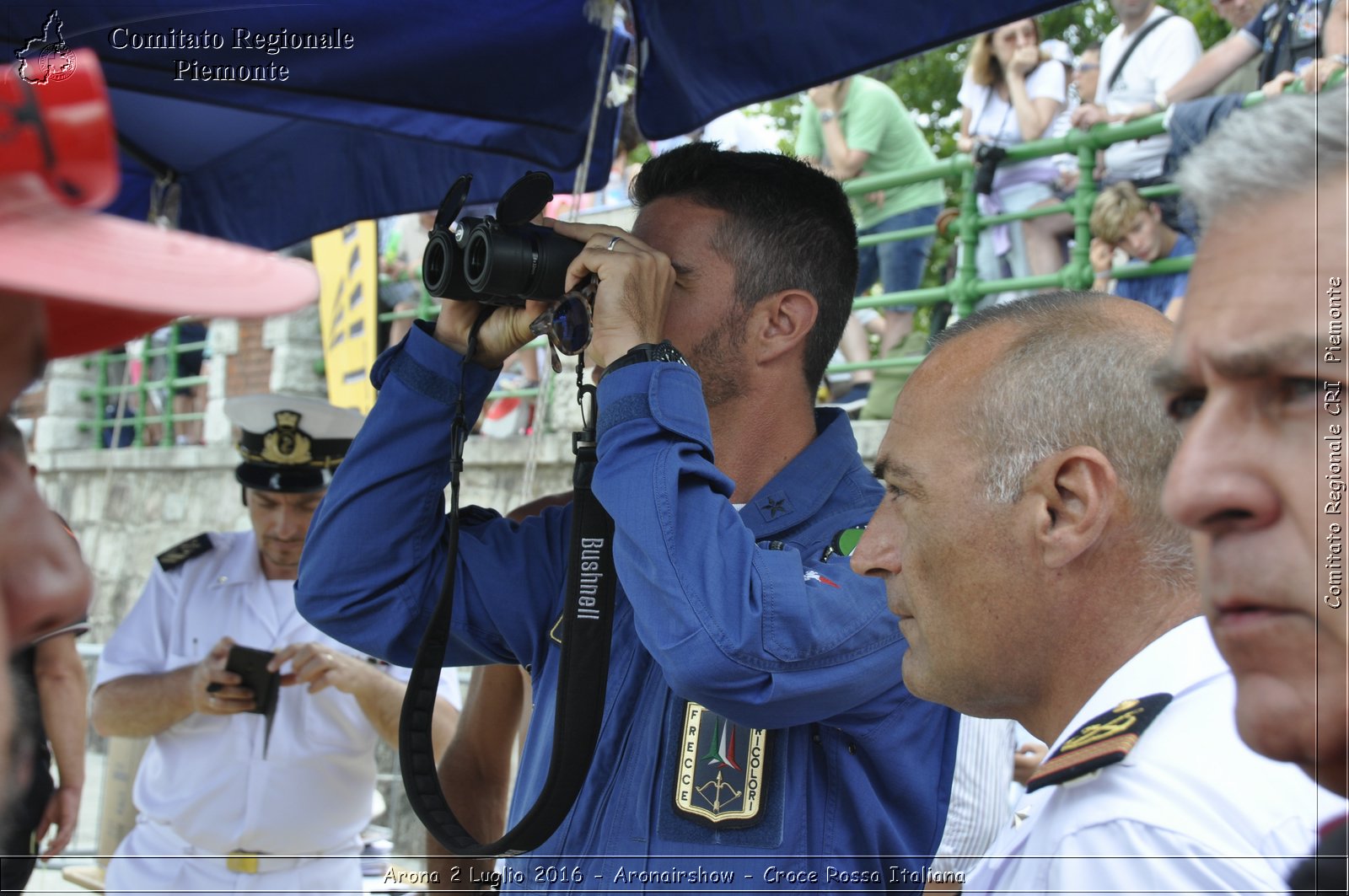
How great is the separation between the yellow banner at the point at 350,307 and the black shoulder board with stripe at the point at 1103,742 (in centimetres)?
425

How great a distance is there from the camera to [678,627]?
1567mm

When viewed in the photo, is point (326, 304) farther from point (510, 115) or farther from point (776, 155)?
point (776, 155)

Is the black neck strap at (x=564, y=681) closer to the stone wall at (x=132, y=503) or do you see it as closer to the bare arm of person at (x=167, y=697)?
the bare arm of person at (x=167, y=697)

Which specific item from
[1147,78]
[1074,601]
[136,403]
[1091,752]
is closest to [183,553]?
[1074,601]

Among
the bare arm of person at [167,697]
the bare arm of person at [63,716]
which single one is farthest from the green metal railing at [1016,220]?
the bare arm of person at [63,716]

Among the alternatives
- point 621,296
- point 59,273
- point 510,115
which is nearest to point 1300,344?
point 59,273

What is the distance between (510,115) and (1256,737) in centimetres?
193

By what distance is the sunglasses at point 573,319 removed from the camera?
1.80 metres

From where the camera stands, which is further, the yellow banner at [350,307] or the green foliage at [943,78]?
the green foliage at [943,78]

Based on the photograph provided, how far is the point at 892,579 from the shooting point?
1521 millimetres

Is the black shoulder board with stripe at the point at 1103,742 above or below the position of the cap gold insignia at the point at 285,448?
below

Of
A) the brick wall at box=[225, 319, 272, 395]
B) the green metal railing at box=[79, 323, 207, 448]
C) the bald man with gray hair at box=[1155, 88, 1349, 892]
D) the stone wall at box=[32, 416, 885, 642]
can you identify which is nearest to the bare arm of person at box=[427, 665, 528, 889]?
the bald man with gray hair at box=[1155, 88, 1349, 892]

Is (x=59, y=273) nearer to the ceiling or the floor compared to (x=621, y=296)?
nearer to the floor

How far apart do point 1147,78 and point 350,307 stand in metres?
3.74
